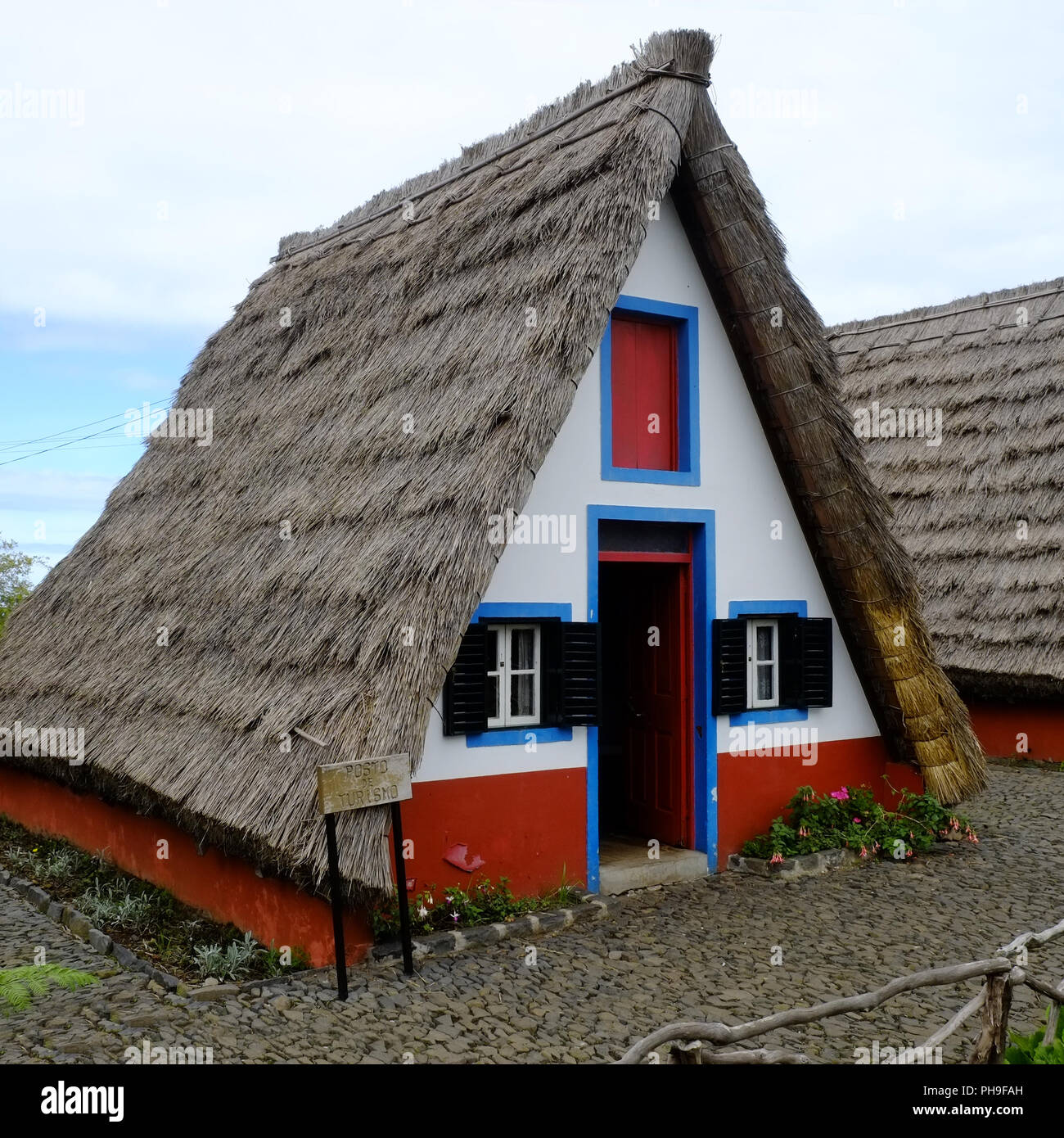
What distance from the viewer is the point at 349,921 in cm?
645

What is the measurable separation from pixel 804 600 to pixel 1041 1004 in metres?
4.15

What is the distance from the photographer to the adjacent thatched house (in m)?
13.8

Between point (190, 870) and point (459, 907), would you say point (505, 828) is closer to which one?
point (459, 907)

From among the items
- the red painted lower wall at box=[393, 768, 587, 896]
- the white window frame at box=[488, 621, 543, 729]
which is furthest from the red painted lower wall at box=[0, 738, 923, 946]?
the white window frame at box=[488, 621, 543, 729]

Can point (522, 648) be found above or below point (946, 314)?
below

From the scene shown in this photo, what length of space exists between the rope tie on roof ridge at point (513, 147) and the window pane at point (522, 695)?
438 cm

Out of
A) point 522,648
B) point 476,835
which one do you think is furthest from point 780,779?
point 476,835

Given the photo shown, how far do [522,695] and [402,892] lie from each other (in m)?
2.04

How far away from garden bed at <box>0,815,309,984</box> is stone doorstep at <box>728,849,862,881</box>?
3838mm

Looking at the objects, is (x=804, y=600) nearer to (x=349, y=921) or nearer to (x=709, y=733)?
(x=709, y=733)

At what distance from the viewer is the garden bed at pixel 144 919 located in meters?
6.67

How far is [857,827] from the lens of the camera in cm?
926
